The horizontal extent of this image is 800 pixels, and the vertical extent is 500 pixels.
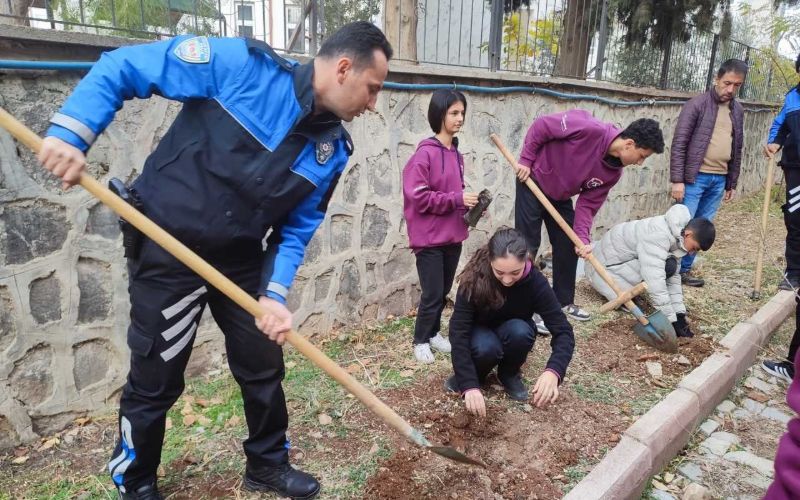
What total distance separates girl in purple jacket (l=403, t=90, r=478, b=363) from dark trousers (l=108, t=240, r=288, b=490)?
1.50 metres

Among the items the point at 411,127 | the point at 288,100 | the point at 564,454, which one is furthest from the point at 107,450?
the point at 411,127

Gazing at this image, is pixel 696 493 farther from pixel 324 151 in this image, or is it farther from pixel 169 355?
pixel 169 355

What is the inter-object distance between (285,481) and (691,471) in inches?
81.5

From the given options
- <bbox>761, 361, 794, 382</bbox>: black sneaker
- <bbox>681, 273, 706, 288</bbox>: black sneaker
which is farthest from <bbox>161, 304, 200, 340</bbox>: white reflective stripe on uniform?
<bbox>681, 273, 706, 288</bbox>: black sneaker

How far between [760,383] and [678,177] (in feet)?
6.90

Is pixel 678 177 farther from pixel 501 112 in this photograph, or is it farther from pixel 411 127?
pixel 411 127

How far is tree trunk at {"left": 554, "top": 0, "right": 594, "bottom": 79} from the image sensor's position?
20.8ft

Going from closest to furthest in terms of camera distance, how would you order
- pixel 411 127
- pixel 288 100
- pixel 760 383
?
pixel 288 100 → pixel 760 383 → pixel 411 127

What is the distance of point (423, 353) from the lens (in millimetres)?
3785

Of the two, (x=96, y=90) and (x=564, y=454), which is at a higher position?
(x=96, y=90)

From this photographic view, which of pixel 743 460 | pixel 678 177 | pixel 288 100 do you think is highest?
pixel 288 100

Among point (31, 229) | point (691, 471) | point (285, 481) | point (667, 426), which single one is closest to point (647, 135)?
point (667, 426)

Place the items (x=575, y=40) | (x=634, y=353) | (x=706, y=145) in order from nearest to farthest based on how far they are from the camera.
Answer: (x=634, y=353)
(x=706, y=145)
(x=575, y=40)

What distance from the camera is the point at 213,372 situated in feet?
11.4
